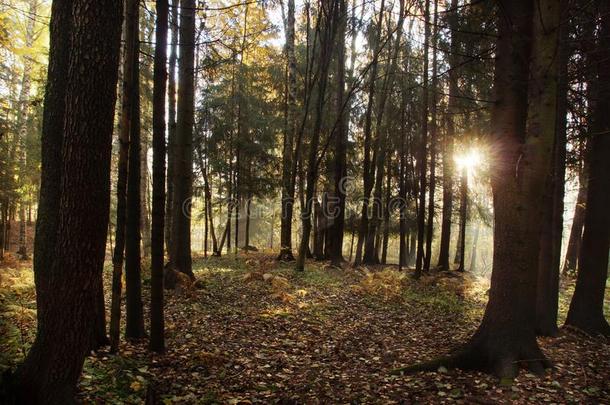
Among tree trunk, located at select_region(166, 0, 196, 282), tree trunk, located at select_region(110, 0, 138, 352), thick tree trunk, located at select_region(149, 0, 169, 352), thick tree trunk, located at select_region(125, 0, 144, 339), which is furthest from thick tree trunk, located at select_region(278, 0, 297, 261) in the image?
tree trunk, located at select_region(110, 0, 138, 352)

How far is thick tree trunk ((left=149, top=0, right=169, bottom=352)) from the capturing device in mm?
5168

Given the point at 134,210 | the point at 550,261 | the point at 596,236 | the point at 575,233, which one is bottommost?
the point at 550,261

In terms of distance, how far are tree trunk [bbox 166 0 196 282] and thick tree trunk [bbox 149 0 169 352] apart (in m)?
3.85

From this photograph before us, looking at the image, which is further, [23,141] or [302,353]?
[23,141]

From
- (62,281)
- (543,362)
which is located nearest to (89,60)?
(62,281)

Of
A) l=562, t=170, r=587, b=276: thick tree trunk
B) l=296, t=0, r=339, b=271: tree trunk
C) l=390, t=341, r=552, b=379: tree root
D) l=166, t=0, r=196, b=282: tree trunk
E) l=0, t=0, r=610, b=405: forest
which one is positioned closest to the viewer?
l=0, t=0, r=610, b=405: forest

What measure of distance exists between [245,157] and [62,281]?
1512cm

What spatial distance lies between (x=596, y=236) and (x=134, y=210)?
812 centimetres

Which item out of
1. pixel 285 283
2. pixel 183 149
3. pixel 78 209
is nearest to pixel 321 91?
pixel 183 149

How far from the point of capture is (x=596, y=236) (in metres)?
7.26

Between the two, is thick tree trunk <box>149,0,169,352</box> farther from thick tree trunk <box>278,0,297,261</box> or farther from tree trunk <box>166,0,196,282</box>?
thick tree trunk <box>278,0,297,261</box>

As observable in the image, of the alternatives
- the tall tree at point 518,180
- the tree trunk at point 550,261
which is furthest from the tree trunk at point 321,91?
the tall tree at point 518,180

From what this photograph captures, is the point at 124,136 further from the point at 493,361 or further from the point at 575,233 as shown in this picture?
the point at 575,233

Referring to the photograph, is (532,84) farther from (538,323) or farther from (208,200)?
(208,200)
